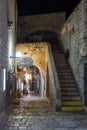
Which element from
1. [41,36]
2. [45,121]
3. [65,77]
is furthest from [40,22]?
[45,121]

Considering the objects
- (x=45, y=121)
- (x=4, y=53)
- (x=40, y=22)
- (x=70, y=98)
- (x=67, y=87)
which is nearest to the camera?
(x=45, y=121)

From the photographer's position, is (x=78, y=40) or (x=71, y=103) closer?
(x=71, y=103)

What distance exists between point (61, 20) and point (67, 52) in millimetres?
6431

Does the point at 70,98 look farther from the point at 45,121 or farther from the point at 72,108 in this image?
the point at 45,121

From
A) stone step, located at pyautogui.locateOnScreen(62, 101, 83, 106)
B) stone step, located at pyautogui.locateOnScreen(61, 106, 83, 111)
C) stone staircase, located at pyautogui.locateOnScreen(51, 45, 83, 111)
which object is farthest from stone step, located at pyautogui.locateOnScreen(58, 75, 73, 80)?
stone step, located at pyautogui.locateOnScreen(61, 106, 83, 111)

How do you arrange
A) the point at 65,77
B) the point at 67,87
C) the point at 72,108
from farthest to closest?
the point at 65,77, the point at 67,87, the point at 72,108

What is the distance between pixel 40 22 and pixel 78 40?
9488 mm

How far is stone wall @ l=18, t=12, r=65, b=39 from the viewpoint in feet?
74.2

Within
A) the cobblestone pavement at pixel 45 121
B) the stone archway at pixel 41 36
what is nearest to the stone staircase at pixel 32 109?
the cobblestone pavement at pixel 45 121

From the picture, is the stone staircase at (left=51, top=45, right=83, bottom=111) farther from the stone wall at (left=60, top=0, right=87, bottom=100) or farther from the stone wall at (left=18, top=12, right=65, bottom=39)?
the stone wall at (left=18, top=12, right=65, bottom=39)

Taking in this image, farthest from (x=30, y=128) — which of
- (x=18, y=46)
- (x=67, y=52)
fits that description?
(x=18, y=46)

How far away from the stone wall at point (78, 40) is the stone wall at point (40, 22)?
6.09 meters

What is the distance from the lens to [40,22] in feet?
74.9

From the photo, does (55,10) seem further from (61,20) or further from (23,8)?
(23,8)
